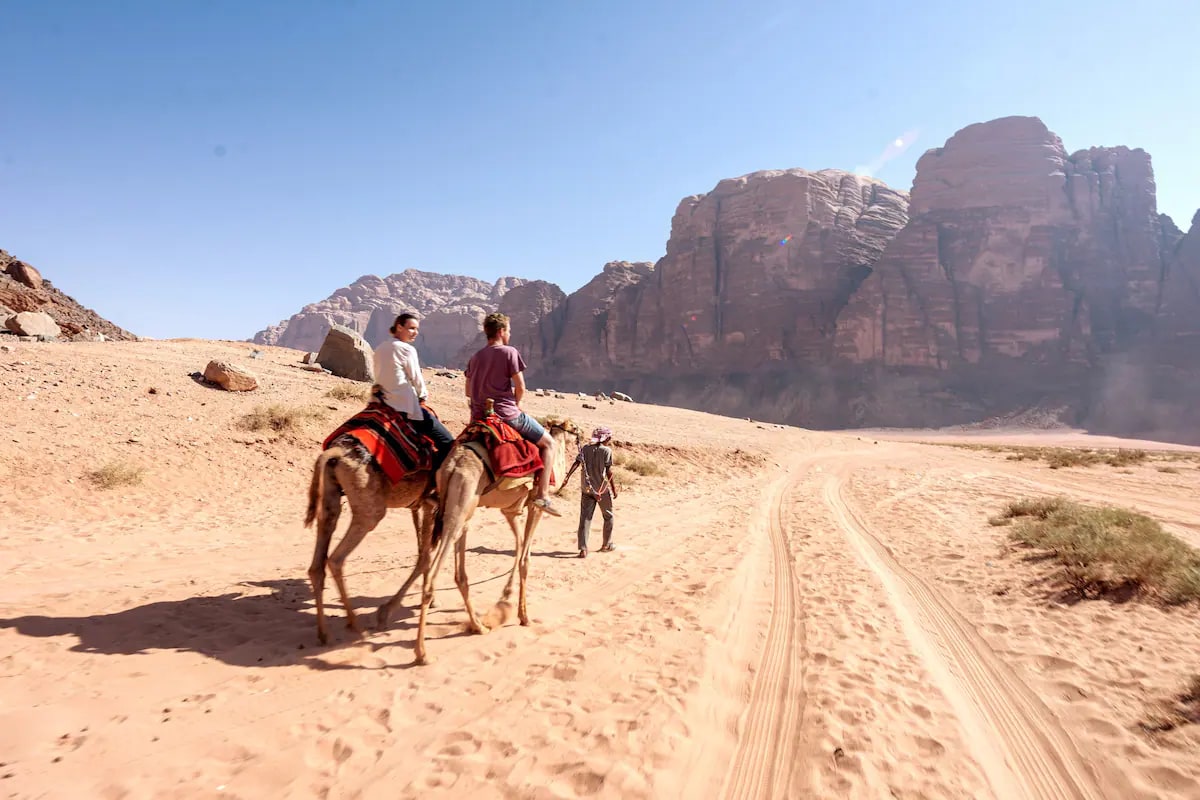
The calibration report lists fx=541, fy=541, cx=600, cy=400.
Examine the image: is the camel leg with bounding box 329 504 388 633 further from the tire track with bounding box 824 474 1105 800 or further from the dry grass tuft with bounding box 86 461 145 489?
the dry grass tuft with bounding box 86 461 145 489

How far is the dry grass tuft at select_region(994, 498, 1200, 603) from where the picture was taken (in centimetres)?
678

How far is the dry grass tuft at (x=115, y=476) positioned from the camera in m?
10.5

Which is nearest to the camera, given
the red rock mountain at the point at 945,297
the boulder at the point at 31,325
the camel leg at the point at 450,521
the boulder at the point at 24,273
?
the camel leg at the point at 450,521

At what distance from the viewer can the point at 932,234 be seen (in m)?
82.5

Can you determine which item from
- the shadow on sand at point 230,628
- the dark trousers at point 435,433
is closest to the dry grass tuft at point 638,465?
the shadow on sand at point 230,628

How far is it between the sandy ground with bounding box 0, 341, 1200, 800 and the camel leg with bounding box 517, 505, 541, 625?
273 mm

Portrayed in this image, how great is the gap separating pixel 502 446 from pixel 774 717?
3565mm

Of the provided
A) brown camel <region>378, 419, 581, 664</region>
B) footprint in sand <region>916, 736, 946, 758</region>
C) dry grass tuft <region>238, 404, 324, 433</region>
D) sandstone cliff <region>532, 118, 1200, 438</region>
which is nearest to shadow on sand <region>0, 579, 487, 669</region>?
brown camel <region>378, 419, 581, 664</region>

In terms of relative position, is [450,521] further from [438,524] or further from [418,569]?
[418,569]

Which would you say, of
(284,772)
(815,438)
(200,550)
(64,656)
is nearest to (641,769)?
(284,772)

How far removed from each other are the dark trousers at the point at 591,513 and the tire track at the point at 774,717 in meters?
3.43

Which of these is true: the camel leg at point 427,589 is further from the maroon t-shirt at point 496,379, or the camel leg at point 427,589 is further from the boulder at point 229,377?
the boulder at point 229,377

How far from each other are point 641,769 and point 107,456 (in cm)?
1317

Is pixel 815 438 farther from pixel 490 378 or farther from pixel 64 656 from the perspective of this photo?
pixel 64 656
